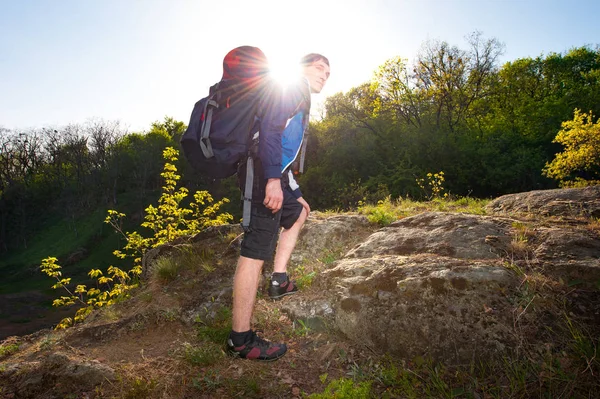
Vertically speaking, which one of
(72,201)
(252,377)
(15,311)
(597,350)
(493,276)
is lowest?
(15,311)

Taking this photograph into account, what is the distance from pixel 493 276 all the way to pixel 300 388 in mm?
1658

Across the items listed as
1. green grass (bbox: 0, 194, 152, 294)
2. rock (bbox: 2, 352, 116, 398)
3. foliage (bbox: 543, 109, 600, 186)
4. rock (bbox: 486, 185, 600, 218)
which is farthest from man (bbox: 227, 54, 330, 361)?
green grass (bbox: 0, 194, 152, 294)

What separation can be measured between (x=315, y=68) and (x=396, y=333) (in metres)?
2.25

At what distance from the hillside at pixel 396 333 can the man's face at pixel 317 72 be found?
1777 millimetres

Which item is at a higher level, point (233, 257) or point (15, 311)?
point (233, 257)

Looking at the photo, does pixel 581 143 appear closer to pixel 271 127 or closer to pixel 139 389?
pixel 271 127

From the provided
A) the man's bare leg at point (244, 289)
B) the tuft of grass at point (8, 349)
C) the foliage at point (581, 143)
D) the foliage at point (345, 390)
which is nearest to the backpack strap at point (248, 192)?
the man's bare leg at point (244, 289)

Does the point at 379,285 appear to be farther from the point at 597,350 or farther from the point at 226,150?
the point at 226,150

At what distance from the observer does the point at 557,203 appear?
5.06 meters

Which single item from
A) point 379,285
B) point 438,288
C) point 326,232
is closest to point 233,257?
point 326,232

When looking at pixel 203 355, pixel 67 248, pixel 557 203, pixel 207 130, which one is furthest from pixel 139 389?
pixel 67 248

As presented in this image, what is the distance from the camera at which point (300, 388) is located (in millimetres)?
2398

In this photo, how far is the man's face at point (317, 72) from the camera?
3.07 metres

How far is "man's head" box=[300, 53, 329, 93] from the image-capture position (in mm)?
3068
